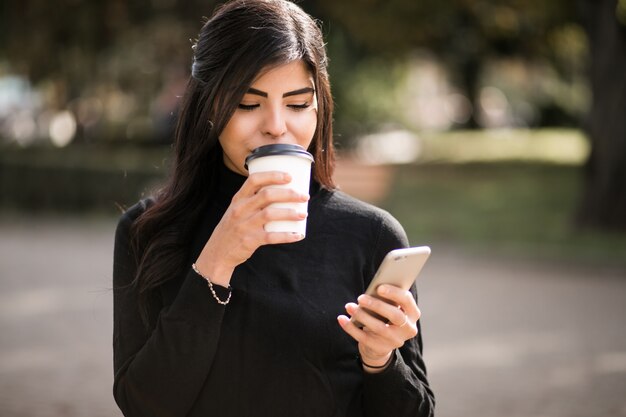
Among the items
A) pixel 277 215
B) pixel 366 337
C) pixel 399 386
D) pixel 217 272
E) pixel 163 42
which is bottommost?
pixel 399 386

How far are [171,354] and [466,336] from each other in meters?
6.48

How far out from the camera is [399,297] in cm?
172

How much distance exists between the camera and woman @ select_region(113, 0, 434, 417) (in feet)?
6.09

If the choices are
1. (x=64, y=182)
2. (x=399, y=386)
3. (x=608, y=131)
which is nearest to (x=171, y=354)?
(x=399, y=386)

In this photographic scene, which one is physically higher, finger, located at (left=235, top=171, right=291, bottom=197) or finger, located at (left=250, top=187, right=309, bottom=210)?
finger, located at (left=235, top=171, right=291, bottom=197)

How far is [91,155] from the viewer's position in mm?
17703

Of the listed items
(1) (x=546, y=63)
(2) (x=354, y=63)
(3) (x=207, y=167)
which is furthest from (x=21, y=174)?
(1) (x=546, y=63)

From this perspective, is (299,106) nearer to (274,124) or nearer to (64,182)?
(274,124)

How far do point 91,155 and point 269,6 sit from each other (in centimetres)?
1635

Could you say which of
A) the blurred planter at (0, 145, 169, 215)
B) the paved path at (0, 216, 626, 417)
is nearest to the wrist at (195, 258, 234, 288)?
the paved path at (0, 216, 626, 417)

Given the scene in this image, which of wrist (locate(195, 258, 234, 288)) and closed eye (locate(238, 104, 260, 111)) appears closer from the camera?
wrist (locate(195, 258, 234, 288))

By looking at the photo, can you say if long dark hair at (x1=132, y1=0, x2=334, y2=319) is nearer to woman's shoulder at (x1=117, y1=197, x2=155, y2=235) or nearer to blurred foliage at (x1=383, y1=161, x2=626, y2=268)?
woman's shoulder at (x1=117, y1=197, x2=155, y2=235)

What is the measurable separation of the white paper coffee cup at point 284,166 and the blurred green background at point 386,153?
8570mm

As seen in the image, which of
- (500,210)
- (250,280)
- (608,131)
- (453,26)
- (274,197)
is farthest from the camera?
(453,26)
